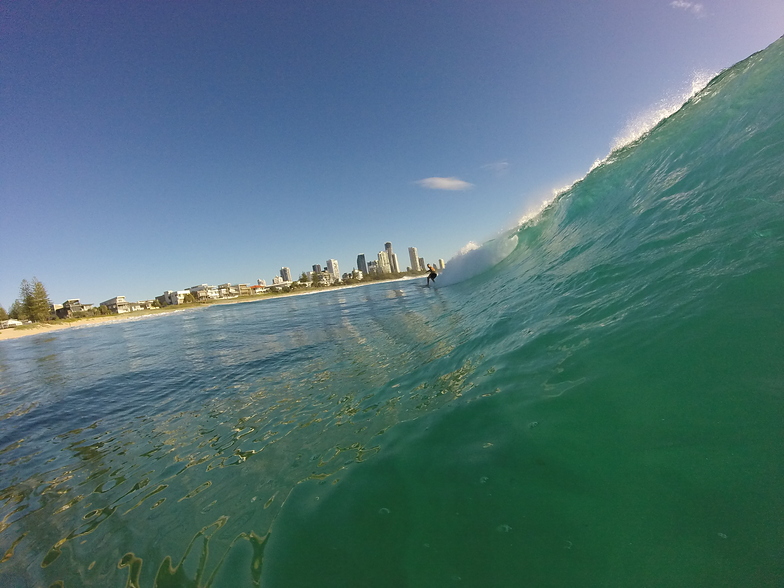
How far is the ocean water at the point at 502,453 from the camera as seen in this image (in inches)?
79.2

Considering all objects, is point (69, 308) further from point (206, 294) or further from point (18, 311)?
point (206, 294)

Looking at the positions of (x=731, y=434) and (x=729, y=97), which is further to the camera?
(x=729, y=97)

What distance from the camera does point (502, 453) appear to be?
288 centimetres

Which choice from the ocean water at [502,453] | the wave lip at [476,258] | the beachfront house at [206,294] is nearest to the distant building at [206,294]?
the beachfront house at [206,294]

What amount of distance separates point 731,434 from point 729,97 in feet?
37.9

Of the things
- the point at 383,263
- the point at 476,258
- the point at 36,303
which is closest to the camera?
the point at 476,258

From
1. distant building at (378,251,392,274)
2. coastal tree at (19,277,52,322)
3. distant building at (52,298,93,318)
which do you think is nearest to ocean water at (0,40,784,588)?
coastal tree at (19,277,52,322)

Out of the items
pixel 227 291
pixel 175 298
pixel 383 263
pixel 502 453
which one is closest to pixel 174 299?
pixel 175 298

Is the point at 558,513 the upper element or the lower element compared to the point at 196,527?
lower

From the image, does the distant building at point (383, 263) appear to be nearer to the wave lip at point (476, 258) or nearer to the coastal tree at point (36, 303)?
the coastal tree at point (36, 303)

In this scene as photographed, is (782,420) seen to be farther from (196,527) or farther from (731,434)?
(196,527)

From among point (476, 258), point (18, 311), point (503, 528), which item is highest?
point (18, 311)

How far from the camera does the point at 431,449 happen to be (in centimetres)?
325

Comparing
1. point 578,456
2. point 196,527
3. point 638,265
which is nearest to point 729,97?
point 638,265
